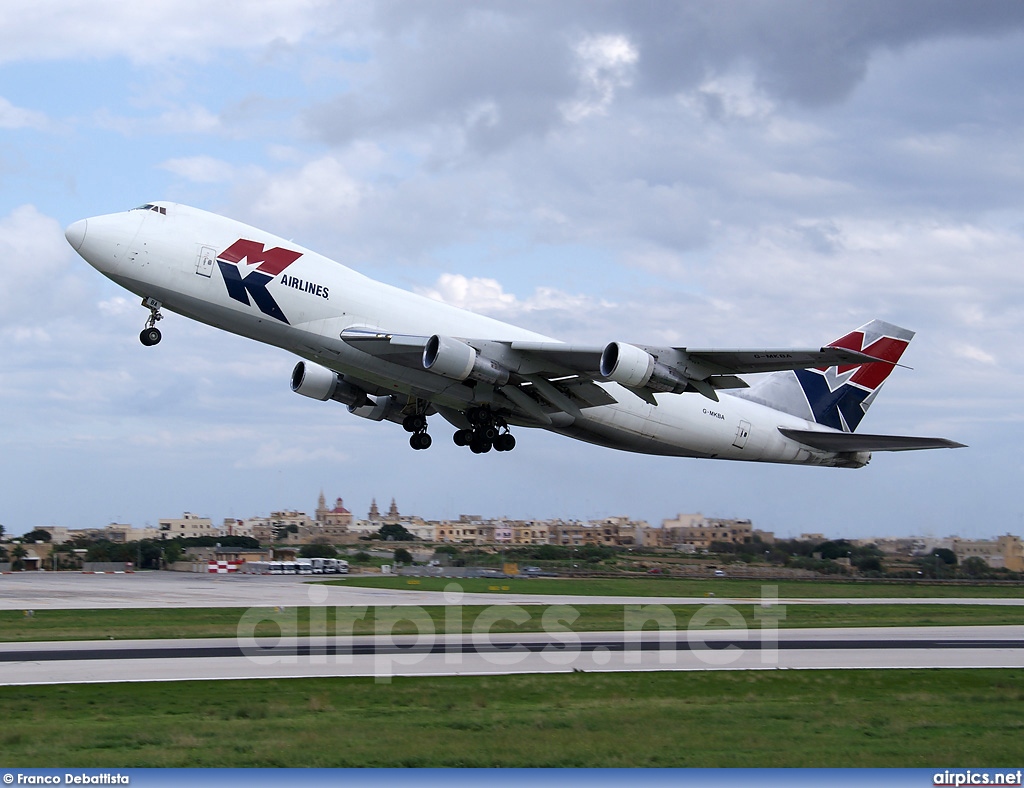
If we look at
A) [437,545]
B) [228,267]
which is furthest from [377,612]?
[437,545]

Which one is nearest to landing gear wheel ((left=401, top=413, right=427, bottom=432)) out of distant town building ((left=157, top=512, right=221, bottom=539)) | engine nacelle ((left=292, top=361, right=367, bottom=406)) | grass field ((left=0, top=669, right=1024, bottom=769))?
engine nacelle ((left=292, top=361, right=367, bottom=406))

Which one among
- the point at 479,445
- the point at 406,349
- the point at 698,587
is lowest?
the point at 698,587

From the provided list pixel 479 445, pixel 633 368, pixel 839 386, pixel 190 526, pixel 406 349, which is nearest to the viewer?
pixel 633 368

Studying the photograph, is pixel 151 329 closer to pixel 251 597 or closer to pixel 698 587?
pixel 251 597

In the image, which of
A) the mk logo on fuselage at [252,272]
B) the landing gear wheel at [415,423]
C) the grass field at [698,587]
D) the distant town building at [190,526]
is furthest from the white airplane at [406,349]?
the distant town building at [190,526]

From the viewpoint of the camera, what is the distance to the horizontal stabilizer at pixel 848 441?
3403 cm

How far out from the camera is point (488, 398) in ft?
101

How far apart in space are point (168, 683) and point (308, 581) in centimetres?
3511

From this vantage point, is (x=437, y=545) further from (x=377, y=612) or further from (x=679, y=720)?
(x=679, y=720)

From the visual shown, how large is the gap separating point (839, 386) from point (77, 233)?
2544 centimetres

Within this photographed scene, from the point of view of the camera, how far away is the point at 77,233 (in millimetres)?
26984

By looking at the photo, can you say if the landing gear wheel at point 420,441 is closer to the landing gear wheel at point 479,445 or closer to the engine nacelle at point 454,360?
the landing gear wheel at point 479,445

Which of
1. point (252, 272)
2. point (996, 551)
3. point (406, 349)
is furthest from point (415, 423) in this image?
point (996, 551)

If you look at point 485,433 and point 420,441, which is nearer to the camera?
point 485,433
